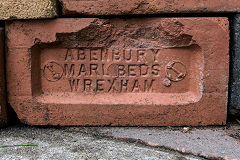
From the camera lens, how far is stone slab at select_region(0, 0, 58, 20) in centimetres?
154

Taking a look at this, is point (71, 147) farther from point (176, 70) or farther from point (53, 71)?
point (176, 70)

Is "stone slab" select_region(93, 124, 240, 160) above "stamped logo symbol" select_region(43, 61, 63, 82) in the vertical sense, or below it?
below

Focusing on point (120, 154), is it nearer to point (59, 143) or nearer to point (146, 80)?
point (59, 143)

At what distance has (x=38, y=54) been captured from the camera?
1.71 metres

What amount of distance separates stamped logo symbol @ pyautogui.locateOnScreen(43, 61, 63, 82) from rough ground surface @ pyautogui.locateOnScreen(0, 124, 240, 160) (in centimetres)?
35

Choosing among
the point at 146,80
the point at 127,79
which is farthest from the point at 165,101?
the point at 127,79

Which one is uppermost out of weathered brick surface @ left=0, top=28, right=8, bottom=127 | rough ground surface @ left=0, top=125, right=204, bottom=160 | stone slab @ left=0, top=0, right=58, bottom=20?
stone slab @ left=0, top=0, right=58, bottom=20

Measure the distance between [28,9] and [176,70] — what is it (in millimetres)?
1019

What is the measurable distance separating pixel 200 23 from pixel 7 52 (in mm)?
1255

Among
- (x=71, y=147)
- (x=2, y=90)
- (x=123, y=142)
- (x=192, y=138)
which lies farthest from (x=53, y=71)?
(x=192, y=138)

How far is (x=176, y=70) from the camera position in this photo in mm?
1684

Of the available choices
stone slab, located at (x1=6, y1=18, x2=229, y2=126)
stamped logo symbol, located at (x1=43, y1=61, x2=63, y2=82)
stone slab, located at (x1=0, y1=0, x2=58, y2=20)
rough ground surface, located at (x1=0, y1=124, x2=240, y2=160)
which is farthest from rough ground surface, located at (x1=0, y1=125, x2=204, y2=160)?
stone slab, located at (x1=0, y1=0, x2=58, y2=20)

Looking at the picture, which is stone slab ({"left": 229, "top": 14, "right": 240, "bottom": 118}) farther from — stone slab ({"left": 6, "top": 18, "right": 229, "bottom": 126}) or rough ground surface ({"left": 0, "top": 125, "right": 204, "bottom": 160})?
rough ground surface ({"left": 0, "top": 125, "right": 204, "bottom": 160})

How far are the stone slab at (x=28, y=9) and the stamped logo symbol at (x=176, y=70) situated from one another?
0.81 meters
